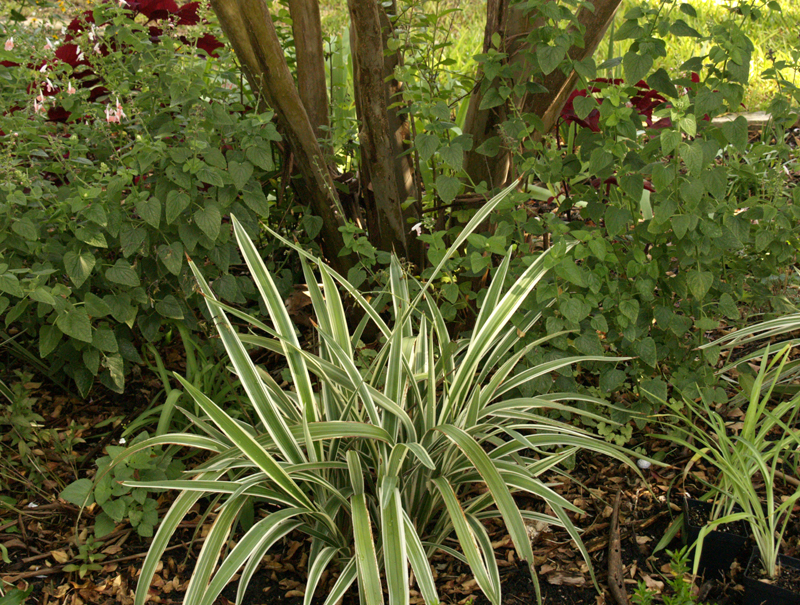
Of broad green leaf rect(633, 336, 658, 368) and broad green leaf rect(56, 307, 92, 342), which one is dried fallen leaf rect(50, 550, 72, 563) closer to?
broad green leaf rect(56, 307, 92, 342)

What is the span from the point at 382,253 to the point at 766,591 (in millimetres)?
1310

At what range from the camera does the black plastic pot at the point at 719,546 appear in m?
1.61

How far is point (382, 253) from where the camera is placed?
83.7 inches

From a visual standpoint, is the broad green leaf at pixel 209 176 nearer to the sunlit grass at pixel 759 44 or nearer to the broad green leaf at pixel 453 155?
the broad green leaf at pixel 453 155

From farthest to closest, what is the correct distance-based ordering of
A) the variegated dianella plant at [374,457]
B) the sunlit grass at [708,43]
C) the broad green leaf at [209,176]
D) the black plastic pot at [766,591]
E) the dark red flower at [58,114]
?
the sunlit grass at [708,43]
the dark red flower at [58,114]
the broad green leaf at [209,176]
the black plastic pot at [766,591]
the variegated dianella plant at [374,457]

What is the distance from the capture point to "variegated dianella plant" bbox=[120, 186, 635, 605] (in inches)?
53.2

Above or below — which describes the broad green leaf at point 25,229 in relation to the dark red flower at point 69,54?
below

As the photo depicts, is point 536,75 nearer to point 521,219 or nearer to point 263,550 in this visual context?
point 521,219

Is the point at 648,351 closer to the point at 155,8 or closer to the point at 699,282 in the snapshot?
the point at 699,282

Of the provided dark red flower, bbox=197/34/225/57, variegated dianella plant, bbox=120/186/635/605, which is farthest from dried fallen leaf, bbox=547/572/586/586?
dark red flower, bbox=197/34/225/57

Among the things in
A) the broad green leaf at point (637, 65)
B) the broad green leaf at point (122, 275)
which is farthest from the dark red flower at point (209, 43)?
the broad green leaf at point (637, 65)

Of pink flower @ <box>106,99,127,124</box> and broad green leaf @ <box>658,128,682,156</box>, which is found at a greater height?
pink flower @ <box>106,99,127,124</box>

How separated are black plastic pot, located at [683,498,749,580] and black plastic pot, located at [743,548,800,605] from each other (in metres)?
0.06

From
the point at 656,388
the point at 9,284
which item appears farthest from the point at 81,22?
the point at 656,388
